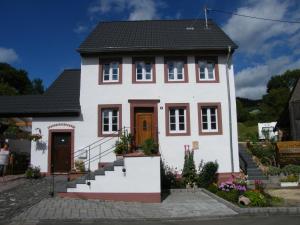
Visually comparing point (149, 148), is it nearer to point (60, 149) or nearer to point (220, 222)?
point (220, 222)

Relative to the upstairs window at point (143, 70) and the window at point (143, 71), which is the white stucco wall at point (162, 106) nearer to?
the upstairs window at point (143, 70)

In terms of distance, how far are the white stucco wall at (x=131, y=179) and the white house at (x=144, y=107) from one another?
14.9 ft

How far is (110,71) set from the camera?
62.5 ft

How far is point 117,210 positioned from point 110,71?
935 centimetres

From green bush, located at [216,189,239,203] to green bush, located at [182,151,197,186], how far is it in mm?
3035

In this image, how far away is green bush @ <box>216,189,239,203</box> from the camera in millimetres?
12750

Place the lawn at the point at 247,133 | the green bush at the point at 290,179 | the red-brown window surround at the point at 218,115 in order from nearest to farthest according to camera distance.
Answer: the green bush at the point at 290,179 < the red-brown window surround at the point at 218,115 < the lawn at the point at 247,133

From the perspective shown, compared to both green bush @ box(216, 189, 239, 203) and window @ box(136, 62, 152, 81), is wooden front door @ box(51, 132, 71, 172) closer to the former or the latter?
window @ box(136, 62, 152, 81)

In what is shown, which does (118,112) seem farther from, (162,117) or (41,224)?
(41,224)

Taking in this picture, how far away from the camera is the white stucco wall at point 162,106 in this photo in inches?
719

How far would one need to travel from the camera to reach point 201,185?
16922 millimetres

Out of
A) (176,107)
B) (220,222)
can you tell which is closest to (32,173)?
(176,107)

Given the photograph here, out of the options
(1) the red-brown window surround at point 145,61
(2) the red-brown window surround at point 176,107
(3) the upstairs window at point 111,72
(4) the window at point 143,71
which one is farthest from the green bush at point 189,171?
(3) the upstairs window at point 111,72

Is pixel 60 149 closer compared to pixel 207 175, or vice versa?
pixel 207 175
